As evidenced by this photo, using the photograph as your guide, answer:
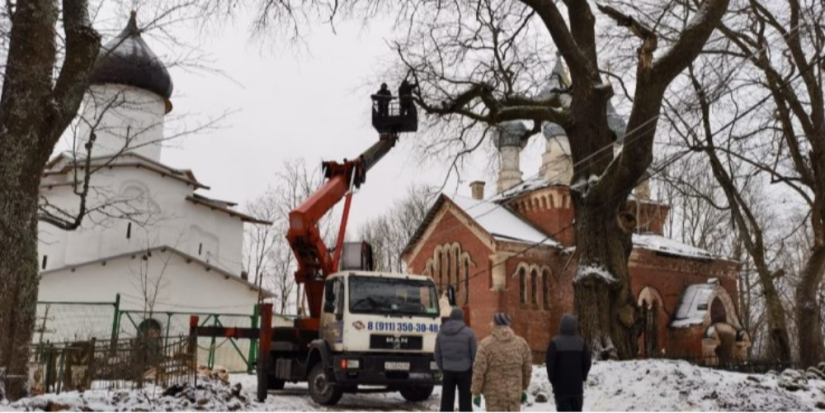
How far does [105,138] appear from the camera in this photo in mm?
30719

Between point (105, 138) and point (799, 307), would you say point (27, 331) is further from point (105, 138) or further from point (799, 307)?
point (105, 138)

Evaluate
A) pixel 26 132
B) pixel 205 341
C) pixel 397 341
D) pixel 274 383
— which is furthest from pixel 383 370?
pixel 205 341

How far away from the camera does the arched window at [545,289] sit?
3127 centimetres

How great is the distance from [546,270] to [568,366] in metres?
Answer: 24.5

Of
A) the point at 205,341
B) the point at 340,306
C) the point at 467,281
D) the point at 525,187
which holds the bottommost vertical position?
the point at 205,341

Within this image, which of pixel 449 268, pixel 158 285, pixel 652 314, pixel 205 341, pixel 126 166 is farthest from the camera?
pixel 652 314

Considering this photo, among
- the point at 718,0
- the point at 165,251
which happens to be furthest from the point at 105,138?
the point at 718,0

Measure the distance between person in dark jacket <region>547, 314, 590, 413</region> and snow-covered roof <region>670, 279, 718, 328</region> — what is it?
90.9ft

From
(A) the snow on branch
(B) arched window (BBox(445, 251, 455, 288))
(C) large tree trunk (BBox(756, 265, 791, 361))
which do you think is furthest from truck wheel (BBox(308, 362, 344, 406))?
(B) arched window (BBox(445, 251, 455, 288))

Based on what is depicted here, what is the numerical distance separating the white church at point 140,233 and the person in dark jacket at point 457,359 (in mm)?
17237

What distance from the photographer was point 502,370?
24.3 feet

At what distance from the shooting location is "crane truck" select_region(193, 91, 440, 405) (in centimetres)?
1138

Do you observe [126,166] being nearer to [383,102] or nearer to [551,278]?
[383,102]

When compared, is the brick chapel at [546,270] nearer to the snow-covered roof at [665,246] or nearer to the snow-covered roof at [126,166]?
the snow-covered roof at [665,246]
